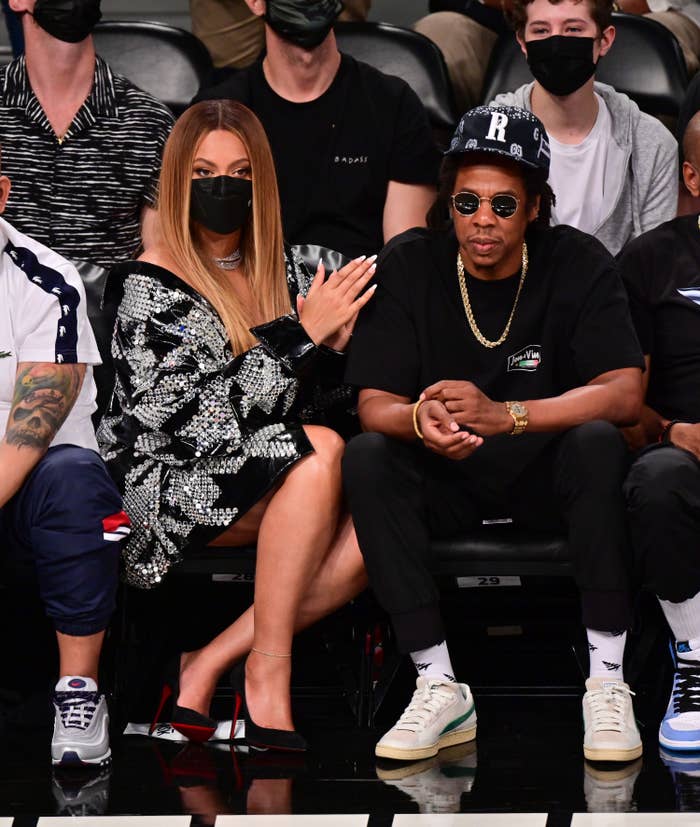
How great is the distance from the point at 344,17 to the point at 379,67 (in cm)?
60

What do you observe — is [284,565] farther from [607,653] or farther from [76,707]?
[607,653]

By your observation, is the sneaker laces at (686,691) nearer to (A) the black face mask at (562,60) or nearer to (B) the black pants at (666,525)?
(B) the black pants at (666,525)

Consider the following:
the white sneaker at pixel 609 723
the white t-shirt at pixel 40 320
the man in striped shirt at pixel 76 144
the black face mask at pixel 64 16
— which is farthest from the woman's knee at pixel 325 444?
the black face mask at pixel 64 16

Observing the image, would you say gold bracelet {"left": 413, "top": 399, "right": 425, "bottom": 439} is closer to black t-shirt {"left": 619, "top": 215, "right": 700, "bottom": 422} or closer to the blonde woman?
the blonde woman

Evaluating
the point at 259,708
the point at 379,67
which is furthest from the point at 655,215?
the point at 259,708

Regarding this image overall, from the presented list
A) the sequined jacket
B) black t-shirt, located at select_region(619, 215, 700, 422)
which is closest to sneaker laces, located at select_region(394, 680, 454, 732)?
the sequined jacket

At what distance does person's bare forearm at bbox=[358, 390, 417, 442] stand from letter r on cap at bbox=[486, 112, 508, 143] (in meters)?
0.57

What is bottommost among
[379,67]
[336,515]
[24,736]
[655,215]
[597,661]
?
[24,736]

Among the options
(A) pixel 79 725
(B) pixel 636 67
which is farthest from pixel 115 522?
(B) pixel 636 67

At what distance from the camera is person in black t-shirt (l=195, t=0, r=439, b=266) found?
3859mm

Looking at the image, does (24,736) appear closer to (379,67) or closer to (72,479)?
Result: (72,479)

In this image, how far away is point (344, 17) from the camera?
5.01 metres

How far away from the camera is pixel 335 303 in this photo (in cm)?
319

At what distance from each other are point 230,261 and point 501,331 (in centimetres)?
61
